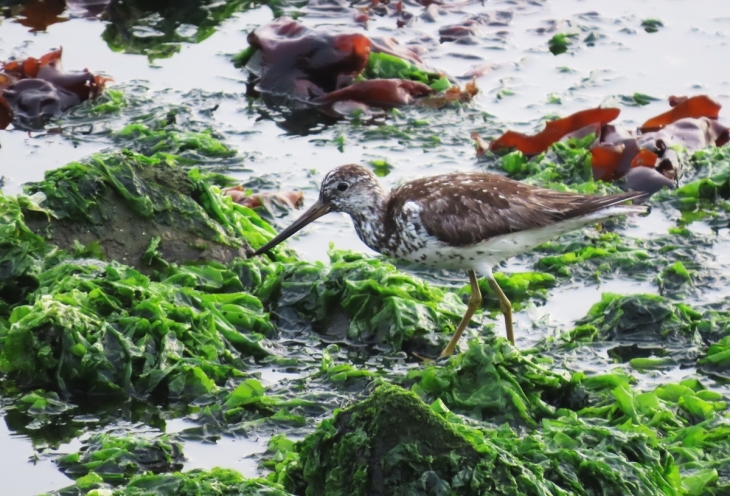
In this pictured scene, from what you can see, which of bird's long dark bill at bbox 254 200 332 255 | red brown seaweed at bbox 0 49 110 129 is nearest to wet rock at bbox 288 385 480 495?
bird's long dark bill at bbox 254 200 332 255

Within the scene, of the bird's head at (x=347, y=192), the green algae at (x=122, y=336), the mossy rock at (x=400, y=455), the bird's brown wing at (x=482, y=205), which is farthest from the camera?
the bird's head at (x=347, y=192)

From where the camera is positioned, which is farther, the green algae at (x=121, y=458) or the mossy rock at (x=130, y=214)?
the mossy rock at (x=130, y=214)

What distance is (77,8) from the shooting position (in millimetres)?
11102

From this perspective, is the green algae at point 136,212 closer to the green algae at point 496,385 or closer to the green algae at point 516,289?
the green algae at point 516,289

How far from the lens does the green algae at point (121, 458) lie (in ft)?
16.3

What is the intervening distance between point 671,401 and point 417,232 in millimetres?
1534

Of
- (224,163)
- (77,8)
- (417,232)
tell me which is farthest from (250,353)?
(77,8)

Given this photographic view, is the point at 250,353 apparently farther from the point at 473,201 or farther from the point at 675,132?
the point at 675,132

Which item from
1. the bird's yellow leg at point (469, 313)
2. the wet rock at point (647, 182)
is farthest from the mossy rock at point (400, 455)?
the wet rock at point (647, 182)

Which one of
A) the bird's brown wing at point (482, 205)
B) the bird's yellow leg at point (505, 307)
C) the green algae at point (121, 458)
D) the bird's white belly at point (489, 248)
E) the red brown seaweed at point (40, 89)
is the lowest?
the red brown seaweed at point (40, 89)

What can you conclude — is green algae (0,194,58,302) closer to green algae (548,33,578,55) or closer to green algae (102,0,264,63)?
green algae (102,0,264,63)

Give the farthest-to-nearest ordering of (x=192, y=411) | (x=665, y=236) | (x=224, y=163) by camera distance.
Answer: (x=224, y=163), (x=665, y=236), (x=192, y=411)

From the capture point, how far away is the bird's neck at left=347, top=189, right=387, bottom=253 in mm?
6426

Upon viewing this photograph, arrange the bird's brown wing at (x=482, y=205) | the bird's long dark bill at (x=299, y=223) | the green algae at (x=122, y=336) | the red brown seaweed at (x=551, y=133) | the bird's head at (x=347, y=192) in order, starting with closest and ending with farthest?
the green algae at (x=122, y=336)
the bird's brown wing at (x=482, y=205)
the bird's head at (x=347, y=192)
the bird's long dark bill at (x=299, y=223)
the red brown seaweed at (x=551, y=133)
